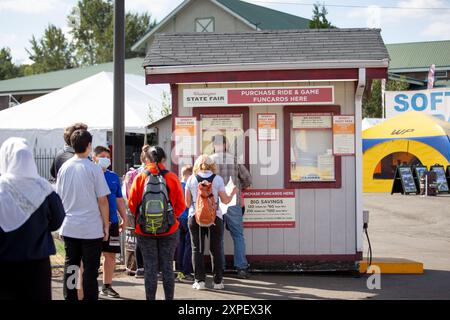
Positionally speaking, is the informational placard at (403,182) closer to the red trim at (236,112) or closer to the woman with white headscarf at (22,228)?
the red trim at (236,112)

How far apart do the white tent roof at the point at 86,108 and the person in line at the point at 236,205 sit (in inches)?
458

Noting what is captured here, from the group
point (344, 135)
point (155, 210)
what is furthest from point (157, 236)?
point (344, 135)

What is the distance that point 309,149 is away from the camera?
1055 centimetres

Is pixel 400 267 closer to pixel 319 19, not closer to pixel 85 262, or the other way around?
pixel 85 262

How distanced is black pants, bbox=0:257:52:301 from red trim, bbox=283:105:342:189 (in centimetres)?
566

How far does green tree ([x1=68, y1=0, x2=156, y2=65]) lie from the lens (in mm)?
78750

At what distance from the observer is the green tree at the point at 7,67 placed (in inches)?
3319

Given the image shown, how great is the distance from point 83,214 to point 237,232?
3616mm

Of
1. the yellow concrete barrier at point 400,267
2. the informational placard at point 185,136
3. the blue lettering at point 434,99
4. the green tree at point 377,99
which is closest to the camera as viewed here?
the informational placard at point 185,136

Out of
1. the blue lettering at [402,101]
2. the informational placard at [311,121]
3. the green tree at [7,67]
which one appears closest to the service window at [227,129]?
the informational placard at [311,121]

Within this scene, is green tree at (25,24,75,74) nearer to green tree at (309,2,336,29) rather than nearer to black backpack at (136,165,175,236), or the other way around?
green tree at (309,2,336,29)

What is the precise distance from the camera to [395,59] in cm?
6119

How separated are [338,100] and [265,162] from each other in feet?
4.56
